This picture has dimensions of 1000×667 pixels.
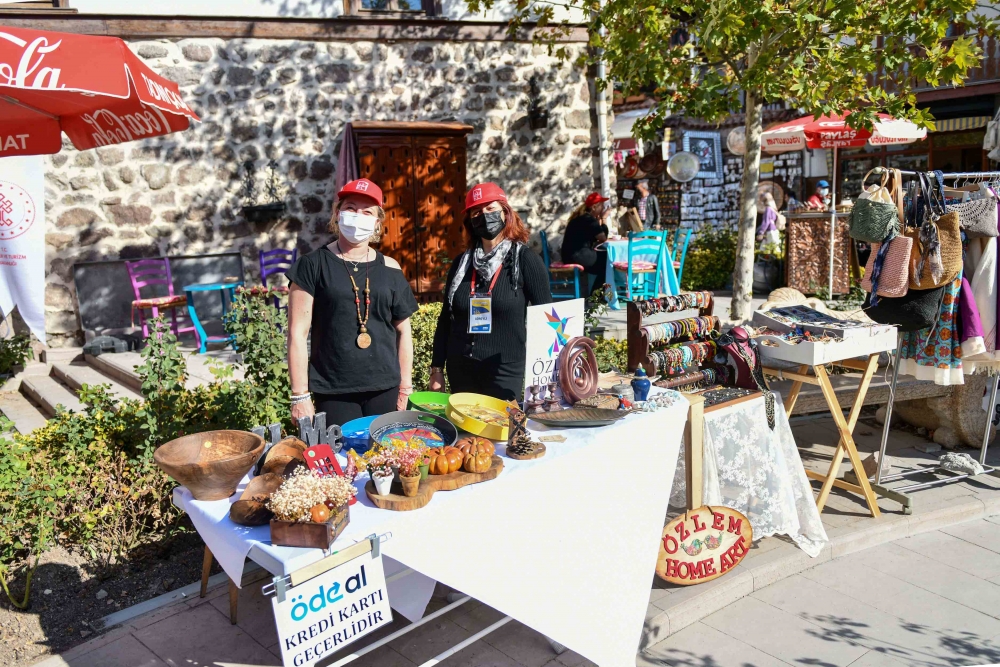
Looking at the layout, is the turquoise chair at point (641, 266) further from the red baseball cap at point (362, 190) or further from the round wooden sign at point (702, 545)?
the red baseball cap at point (362, 190)

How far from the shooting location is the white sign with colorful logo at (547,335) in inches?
137

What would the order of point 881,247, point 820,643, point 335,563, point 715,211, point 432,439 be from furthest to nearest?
point 715,211 < point 881,247 < point 820,643 < point 432,439 < point 335,563

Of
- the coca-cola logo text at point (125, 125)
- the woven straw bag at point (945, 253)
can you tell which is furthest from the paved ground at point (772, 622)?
the coca-cola logo text at point (125, 125)

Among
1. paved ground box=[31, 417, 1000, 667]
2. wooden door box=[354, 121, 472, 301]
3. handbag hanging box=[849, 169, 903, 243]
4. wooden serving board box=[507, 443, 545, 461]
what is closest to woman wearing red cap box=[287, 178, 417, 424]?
wooden serving board box=[507, 443, 545, 461]

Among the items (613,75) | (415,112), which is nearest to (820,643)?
(613,75)

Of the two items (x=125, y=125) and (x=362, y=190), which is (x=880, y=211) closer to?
(x=362, y=190)

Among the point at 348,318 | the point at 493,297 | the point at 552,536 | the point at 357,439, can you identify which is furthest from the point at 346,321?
the point at 552,536

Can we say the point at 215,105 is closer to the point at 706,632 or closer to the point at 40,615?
the point at 40,615

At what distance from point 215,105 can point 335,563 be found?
7.13 m

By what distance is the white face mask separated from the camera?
11.1 feet

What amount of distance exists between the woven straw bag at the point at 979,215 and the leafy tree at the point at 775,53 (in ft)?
6.12

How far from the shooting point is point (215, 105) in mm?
8312

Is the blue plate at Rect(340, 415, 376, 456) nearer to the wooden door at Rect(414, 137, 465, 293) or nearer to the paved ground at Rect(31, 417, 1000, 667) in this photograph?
the paved ground at Rect(31, 417, 1000, 667)

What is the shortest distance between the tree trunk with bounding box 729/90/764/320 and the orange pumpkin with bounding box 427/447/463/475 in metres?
5.24
